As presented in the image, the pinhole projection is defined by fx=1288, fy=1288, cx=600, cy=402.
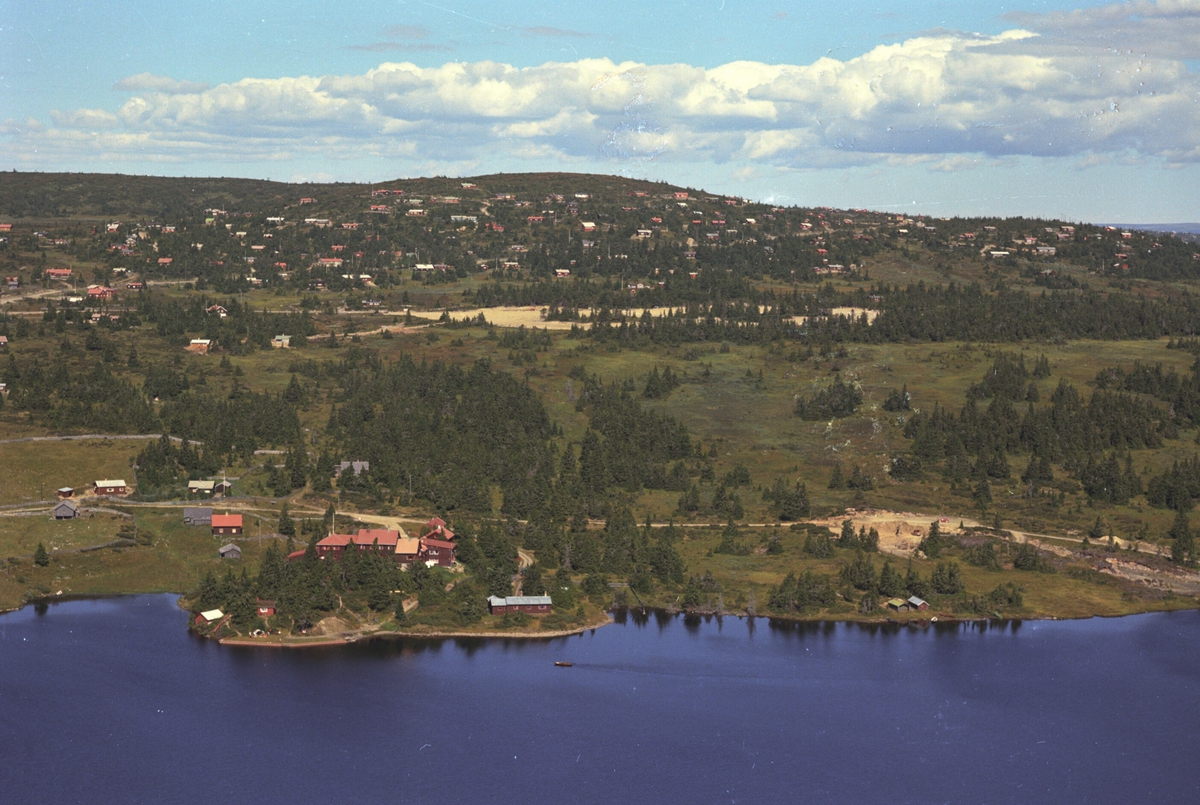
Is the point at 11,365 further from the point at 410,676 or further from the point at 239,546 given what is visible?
the point at 410,676

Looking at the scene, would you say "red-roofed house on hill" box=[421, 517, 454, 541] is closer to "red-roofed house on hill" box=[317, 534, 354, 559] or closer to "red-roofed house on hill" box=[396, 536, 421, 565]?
"red-roofed house on hill" box=[396, 536, 421, 565]

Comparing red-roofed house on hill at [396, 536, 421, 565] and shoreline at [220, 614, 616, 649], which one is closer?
shoreline at [220, 614, 616, 649]

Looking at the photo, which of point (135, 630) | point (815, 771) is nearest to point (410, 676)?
point (135, 630)

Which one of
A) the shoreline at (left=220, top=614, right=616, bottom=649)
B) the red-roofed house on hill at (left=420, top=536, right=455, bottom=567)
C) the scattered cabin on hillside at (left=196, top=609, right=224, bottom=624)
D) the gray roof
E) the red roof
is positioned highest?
the red roof

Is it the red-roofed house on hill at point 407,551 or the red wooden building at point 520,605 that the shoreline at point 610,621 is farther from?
the red-roofed house on hill at point 407,551

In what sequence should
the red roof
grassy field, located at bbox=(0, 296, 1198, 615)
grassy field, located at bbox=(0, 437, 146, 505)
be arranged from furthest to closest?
1. grassy field, located at bbox=(0, 437, 146, 505)
2. the red roof
3. grassy field, located at bbox=(0, 296, 1198, 615)

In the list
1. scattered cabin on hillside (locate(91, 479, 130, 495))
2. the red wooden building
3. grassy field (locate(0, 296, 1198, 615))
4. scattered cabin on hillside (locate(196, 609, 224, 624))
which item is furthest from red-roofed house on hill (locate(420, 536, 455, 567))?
scattered cabin on hillside (locate(91, 479, 130, 495))
